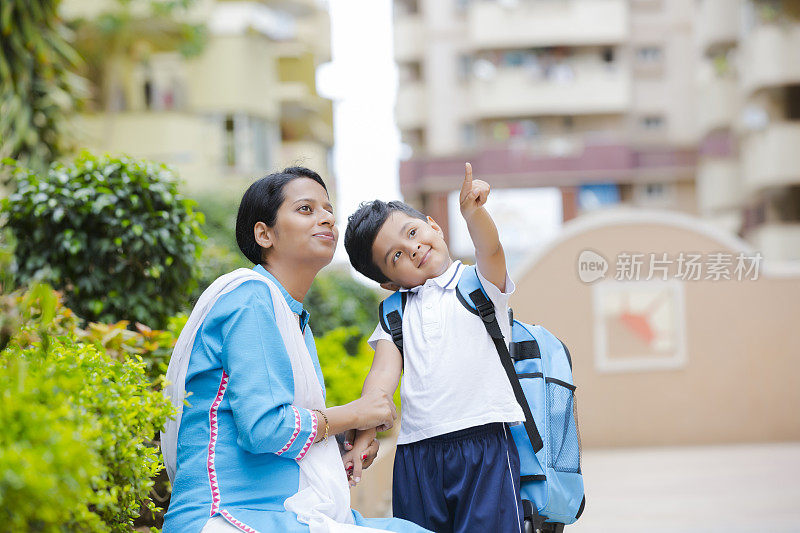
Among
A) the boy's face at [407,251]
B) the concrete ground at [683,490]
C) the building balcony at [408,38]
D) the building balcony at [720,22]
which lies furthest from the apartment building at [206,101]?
the boy's face at [407,251]

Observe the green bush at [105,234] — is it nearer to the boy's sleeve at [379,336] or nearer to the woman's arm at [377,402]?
the boy's sleeve at [379,336]

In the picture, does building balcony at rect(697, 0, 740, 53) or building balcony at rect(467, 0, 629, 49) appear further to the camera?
building balcony at rect(467, 0, 629, 49)

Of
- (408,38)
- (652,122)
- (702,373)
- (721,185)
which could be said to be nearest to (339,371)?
(702,373)

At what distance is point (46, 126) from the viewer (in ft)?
25.0

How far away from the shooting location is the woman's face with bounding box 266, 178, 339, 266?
2.63 metres

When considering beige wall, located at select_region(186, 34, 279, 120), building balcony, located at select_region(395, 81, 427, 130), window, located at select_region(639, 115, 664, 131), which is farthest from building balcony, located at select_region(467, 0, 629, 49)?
beige wall, located at select_region(186, 34, 279, 120)

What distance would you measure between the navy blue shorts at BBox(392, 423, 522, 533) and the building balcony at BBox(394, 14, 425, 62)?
2532 centimetres

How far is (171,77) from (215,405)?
54.9 feet

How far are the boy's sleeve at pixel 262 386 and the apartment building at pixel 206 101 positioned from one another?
1398 cm

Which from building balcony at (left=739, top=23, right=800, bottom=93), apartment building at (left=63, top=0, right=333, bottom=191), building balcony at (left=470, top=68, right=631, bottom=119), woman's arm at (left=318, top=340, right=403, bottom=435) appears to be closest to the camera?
woman's arm at (left=318, top=340, right=403, bottom=435)

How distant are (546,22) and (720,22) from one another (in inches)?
206

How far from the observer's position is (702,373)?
11.4m

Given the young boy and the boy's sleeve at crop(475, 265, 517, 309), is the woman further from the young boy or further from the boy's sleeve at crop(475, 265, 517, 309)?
the boy's sleeve at crop(475, 265, 517, 309)

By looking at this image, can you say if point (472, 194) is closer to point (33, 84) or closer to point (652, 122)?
point (33, 84)
